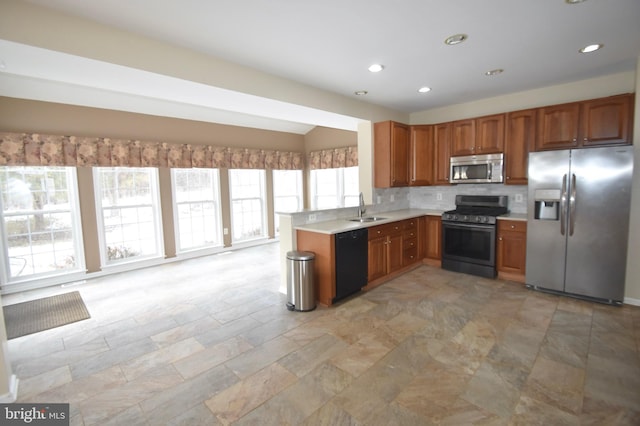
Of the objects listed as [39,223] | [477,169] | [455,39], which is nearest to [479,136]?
[477,169]

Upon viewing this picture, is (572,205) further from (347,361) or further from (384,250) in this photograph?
(347,361)

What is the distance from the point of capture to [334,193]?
289 inches

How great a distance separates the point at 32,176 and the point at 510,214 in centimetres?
716

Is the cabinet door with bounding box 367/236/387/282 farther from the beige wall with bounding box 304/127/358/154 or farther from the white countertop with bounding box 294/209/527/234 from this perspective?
the beige wall with bounding box 304/127/358/154

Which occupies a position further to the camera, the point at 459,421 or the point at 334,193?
the point at 334,193

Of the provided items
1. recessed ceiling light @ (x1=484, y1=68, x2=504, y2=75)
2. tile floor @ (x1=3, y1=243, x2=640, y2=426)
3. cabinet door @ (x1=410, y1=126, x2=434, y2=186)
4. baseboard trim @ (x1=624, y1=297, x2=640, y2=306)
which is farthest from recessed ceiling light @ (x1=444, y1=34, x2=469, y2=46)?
baseboard trim @ (x1=624, y1=297, x2=640, y2=306)

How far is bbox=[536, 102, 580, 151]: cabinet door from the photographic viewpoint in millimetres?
3707

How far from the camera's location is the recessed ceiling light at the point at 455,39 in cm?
262

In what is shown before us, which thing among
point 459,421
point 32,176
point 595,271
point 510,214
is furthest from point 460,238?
point 32,176

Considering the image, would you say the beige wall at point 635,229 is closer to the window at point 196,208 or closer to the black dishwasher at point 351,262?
the black dishwasher at point 351,262

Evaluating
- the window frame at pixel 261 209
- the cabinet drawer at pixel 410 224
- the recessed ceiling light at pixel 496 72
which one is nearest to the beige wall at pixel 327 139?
the window frame at pixel 261 209

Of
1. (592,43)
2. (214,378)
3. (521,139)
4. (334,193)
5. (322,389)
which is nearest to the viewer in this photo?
(322,389)

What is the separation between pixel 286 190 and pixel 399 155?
11.7ft

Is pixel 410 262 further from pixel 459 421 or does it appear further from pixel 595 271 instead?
pixel 459 421
